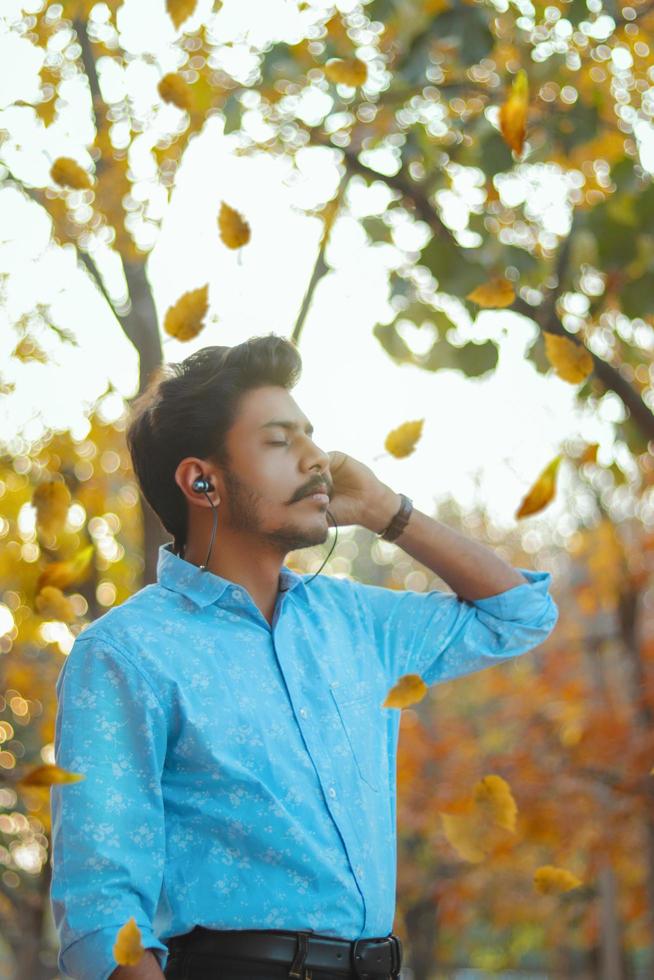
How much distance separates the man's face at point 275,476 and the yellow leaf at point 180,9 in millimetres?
1235

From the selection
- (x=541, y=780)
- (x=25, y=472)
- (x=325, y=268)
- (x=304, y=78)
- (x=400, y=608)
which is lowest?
(x=541, y=780)

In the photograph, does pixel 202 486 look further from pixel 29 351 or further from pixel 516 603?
pixel 29 351

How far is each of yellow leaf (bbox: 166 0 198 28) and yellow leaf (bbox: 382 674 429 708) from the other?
169 centimetres

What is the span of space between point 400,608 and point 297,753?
1.48 feet

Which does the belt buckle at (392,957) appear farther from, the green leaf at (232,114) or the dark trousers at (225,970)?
the green leaf at (232,114)

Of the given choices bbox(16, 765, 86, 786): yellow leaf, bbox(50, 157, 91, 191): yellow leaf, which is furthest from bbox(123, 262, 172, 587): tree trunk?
bbox(16, 765, 86, 786): yellow leaf

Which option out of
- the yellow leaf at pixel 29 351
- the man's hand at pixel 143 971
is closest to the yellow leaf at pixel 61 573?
the man's hand at pixel 143 971

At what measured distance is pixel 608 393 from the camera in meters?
3.24

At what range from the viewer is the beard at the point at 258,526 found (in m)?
1.93

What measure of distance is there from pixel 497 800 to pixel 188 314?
1223 millimetres

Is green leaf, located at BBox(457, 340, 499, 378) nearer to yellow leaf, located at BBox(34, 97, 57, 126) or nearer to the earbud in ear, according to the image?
the earbud in ear

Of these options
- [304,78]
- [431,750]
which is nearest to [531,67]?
[304,78]

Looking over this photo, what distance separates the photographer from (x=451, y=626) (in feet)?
7.22

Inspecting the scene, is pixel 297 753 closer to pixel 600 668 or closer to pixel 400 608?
pixel 400 608
